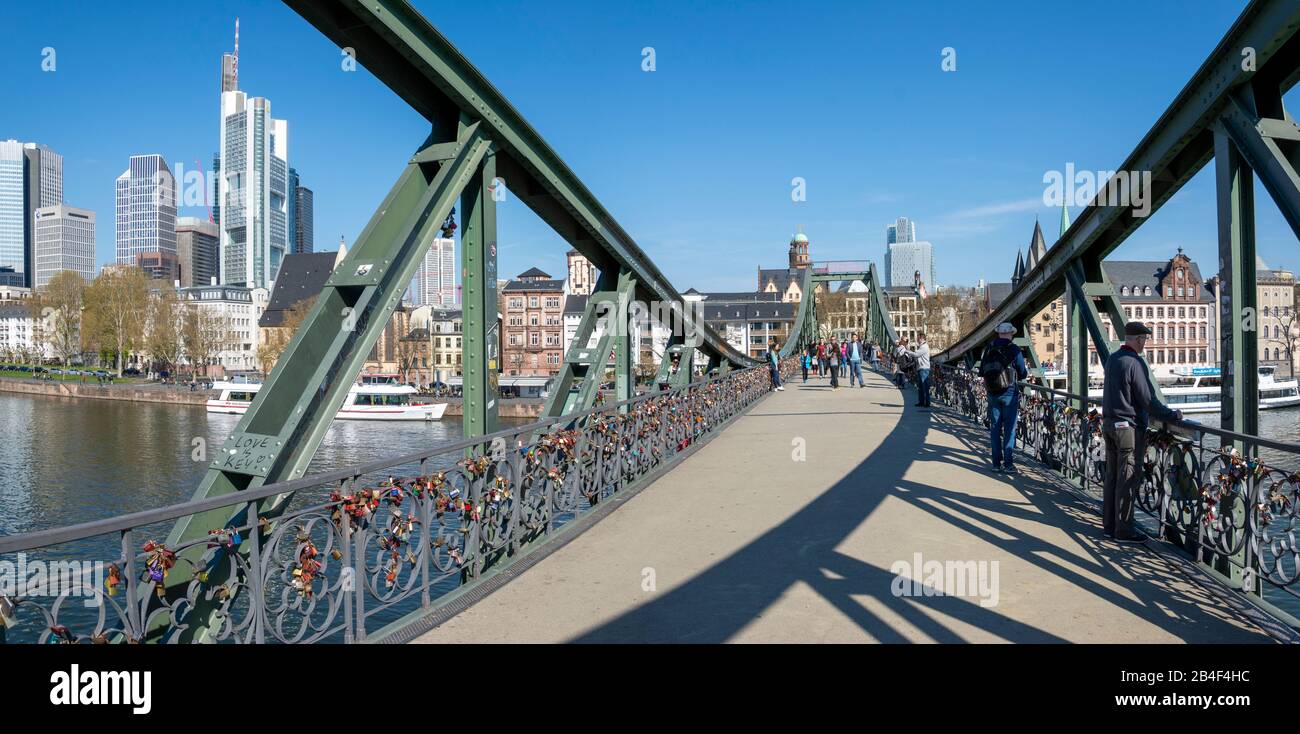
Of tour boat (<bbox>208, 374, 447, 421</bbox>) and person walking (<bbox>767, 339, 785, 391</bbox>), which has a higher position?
person walking (<bbox>767, 339, 785, 391</bbox>)

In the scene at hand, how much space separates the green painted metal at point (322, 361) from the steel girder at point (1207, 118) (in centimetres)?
533

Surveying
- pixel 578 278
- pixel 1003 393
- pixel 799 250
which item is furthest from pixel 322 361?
pixel 799 250

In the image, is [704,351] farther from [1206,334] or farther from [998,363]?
[1206,334]

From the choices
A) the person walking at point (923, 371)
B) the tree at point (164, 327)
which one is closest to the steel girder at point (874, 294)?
the person walking at point (923, 371)

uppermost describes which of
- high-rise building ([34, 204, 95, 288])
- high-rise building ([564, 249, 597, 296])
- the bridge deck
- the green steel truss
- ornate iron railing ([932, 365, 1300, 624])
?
high-rise building ([34, 204, 95, 288])

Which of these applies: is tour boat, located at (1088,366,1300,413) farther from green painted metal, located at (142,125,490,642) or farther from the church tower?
the church tower

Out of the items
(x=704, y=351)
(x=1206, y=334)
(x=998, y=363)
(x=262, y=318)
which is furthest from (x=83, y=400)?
(x=1206, y=334)

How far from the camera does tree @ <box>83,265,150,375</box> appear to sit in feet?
270

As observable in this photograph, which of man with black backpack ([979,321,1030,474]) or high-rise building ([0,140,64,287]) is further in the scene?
high-rise building ([0,140,64,287])

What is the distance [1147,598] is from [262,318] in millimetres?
117157

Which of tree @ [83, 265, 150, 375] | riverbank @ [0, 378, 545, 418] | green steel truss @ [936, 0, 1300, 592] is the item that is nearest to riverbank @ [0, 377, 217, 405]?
riverbank @ [0, 378, 545, 418]

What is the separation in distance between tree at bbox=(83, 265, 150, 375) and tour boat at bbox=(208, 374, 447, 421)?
25.5 m
